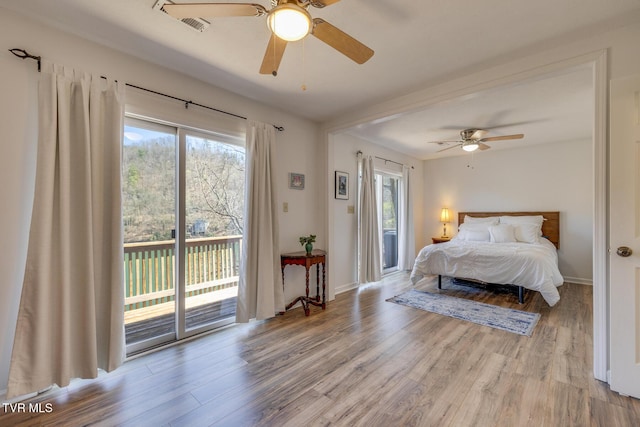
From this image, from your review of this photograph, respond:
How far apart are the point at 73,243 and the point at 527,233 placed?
5658 millimetres

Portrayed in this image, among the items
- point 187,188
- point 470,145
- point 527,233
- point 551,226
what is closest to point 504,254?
point 527,233

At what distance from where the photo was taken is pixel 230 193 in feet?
9.63

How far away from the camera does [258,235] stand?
2926mm

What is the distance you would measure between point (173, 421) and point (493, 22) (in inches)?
125

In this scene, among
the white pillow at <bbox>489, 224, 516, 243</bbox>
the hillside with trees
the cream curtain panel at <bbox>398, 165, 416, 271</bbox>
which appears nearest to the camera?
the hillside with trees

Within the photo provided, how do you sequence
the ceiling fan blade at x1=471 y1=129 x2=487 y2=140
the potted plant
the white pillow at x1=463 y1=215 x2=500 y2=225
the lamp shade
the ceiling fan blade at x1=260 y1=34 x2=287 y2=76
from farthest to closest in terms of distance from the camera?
the lamp shade, the white pillow at x1=463 y1=215 x2=500 y2=225, the ceiling fan blade at x1=471 y1=129 x2=487 y2=140, the potted plant, the ceiling fan blade at x1=260 y1=34 x2=287 y2=76

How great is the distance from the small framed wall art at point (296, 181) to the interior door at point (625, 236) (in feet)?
9.12

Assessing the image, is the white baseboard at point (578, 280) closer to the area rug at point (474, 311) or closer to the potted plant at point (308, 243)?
the area rug at point (474, 311)

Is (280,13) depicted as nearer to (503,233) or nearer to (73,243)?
(73,243)

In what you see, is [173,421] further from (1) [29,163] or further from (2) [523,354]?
(2) [523,354]

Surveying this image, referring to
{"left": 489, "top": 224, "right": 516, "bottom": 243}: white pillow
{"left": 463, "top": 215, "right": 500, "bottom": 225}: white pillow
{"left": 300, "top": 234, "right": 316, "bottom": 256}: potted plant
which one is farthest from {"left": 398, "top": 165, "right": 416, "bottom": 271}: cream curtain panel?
{"left": 300, "top": 234, "right": 316, "bottom": 256}: potted plant

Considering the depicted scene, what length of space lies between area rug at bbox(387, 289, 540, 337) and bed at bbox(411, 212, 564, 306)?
1.13 feet

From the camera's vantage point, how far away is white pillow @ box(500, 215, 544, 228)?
15.3ft

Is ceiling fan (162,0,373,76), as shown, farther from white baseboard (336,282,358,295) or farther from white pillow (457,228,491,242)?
white pillow (457,228,491,242)
